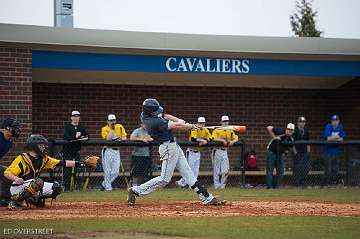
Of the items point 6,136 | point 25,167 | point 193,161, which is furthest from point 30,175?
point 193,161

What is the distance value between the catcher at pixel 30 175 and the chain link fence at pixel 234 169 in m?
5.08

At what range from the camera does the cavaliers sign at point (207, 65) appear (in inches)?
774

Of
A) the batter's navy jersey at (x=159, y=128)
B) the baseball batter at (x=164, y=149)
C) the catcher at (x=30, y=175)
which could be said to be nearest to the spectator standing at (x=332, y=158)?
the baseball batter at (x=164, y=149)

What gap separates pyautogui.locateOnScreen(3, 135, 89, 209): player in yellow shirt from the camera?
1158cm

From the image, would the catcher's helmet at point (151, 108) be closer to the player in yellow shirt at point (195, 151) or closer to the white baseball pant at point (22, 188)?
the white baseball pant at point (22, 188)

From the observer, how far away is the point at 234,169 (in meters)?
20.2

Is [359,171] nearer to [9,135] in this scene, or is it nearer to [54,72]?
[54,72]

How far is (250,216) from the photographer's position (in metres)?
11.1

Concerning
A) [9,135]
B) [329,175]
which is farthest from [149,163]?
[9,135]

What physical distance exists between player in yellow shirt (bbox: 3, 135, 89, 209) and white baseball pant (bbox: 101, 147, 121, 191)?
539 centimetres

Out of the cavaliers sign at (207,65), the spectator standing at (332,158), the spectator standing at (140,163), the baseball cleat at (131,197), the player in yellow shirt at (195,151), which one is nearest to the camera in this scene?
the baseball cleat at (131,197)

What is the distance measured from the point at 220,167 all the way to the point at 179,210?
6885 millimetres

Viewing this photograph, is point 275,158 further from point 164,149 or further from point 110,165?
point 164,149

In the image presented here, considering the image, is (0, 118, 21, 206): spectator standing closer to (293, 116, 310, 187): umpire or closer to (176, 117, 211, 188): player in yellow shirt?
(176, 117, 211, 188): player in yellow shirt
